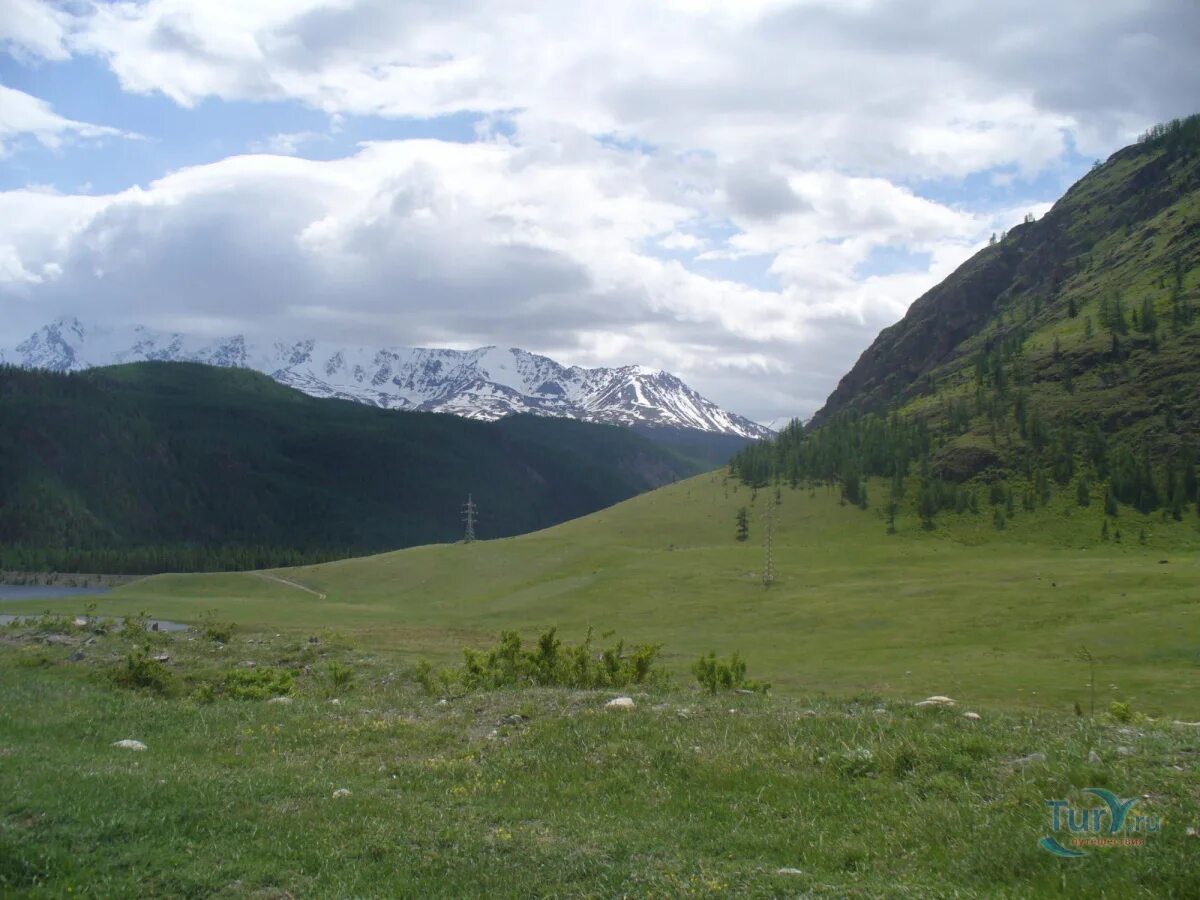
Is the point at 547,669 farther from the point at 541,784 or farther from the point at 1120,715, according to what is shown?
the point at 1120,715

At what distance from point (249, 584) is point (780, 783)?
11139 cm

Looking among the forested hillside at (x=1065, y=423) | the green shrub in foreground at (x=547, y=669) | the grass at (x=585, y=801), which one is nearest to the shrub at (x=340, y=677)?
the green shrub in foreground at (x=547, y=669)

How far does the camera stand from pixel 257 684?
2411 centimetres

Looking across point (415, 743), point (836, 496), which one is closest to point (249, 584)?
point (836, 496)

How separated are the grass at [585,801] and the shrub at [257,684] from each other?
3724mm

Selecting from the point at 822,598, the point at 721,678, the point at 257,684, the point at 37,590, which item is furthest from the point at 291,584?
the point at 721,678

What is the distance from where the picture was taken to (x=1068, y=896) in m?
8.91

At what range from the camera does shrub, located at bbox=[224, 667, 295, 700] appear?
76.4ft

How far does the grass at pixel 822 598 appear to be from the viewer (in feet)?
145

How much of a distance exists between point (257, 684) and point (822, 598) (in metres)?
58.3

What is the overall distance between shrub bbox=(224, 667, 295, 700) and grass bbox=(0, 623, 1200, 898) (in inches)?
147

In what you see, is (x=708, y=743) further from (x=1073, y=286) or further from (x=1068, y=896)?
(x=1073, y=286)

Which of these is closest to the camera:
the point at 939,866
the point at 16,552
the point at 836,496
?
the point at 939,866

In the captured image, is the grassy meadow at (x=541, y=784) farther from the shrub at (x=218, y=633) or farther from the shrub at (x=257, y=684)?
the shrub at (x=218, y=633)
